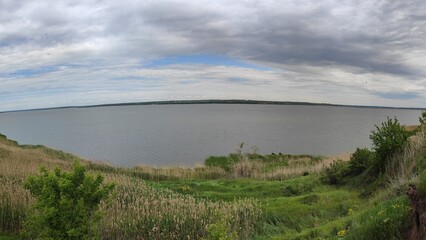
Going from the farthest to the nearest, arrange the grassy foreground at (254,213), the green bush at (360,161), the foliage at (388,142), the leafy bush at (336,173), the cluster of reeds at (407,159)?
1. the leafy bush at (336,173)
2. the green bush at (360,161)
3. the foliage at (388,142)
4. the cluster of reeds at (407,159)
5. the grassy foreground at (254,213)

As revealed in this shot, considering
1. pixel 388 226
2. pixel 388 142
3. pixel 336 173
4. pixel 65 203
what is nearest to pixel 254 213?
pixel 388 142

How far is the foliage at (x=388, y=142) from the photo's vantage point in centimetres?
1487

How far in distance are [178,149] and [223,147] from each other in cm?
761

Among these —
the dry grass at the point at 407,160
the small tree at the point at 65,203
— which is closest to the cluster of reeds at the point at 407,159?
the dry grass at the point at 407,160

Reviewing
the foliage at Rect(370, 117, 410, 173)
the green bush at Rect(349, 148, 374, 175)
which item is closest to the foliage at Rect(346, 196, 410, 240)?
the foliage at Rect(370, 117, 410, 173)

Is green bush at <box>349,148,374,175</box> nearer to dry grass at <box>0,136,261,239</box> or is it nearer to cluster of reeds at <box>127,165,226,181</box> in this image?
dry grass at <box>0,136,261,239</box>

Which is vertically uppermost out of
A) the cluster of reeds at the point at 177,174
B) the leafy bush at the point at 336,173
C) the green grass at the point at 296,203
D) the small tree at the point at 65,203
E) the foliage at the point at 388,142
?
the foliage at the point at 388,142

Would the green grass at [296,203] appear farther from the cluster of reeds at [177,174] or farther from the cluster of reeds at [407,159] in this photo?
the cluster of reeds at [177,174]

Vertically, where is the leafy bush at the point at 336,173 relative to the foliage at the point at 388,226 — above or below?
below

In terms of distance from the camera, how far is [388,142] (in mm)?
14938

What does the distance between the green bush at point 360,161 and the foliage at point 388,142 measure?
956 millimetres

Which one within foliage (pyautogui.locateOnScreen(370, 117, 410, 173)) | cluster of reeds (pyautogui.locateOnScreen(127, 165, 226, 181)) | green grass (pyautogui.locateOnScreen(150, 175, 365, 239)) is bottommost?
cluster of reeds (pyautogui.locateOnScreen(127, 165, 226, 181))

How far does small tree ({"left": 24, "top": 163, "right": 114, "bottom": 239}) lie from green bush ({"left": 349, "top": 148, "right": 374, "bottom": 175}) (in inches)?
487

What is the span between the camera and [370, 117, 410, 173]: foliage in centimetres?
1487
